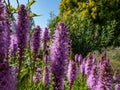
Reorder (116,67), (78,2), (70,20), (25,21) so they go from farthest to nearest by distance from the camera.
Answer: (78,2) < (70,20) < (116,67) < (25,21)

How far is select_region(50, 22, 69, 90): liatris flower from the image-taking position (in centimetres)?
416

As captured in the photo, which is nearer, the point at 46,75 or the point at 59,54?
the point at 59,54

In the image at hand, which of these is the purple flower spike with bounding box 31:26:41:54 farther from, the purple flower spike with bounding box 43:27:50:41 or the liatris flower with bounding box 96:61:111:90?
the purple flower spike with bounding box 43:27:50:41

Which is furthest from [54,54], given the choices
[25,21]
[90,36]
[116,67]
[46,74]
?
[90,36]

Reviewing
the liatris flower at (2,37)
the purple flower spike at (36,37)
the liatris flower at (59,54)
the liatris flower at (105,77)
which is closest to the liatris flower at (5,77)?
the liatris flower at (2,37)

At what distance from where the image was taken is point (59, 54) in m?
4.19

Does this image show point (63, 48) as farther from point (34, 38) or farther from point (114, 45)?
point (114, 45)

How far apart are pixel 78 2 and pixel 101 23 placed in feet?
11.1

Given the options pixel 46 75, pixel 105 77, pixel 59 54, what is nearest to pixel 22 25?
pixel 59 54

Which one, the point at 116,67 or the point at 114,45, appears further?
the point at 114,45

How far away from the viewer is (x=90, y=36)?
85.5 feet

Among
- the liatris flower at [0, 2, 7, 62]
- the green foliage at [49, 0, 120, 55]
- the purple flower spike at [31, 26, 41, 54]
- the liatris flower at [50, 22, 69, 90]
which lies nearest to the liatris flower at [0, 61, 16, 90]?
the liatris flower at [0, 2, 7, 62]

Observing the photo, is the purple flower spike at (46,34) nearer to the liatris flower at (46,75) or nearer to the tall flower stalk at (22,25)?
the liatris flower at (46,75)

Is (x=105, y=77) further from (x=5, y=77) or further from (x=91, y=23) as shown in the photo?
(x=91, y=23)
